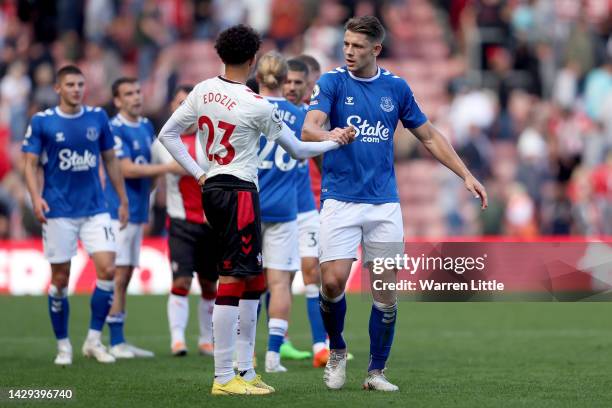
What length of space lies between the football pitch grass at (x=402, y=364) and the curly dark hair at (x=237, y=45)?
2453 mm

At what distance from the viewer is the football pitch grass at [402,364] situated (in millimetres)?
9570

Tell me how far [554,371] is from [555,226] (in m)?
13.0

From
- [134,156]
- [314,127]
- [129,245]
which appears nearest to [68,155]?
[134,156]

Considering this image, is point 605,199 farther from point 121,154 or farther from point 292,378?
point 292,378

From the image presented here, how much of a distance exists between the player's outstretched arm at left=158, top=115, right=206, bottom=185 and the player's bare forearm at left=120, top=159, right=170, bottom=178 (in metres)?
3.65

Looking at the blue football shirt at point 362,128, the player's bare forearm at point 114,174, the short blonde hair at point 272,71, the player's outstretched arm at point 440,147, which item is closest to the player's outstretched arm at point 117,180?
the player's bare forearm at point 114,174

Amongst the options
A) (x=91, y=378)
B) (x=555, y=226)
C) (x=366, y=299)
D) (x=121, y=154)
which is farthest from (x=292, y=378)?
(x=555, y=226)

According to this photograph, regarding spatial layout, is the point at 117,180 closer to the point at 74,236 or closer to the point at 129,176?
the point at 74,236

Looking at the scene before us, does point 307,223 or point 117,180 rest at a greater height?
point 117,180

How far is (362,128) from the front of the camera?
994cm

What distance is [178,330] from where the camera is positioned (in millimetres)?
13453

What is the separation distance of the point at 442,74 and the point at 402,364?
17.0 m

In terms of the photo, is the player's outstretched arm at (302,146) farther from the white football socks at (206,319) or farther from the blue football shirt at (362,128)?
the white football socks at (206,319)

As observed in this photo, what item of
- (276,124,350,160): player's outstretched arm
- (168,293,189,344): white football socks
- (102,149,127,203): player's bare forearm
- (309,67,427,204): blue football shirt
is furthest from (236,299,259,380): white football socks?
(168,293,189,344): white football socks
